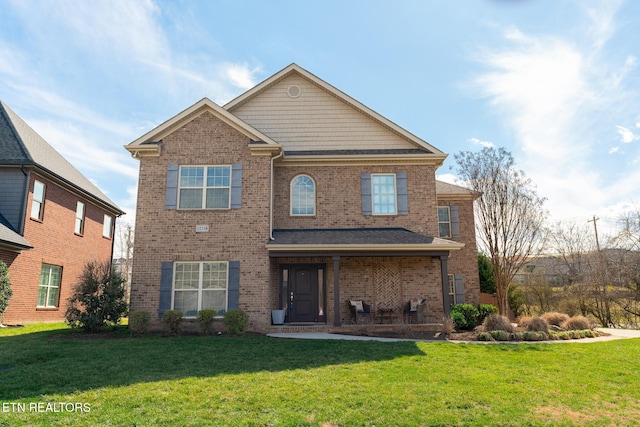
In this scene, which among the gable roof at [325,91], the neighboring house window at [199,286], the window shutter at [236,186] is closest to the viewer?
the neighboring house window at [199,286]

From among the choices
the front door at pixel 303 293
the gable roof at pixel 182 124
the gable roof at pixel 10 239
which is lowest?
the front door at pixel 303 293

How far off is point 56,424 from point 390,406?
4.20 meters

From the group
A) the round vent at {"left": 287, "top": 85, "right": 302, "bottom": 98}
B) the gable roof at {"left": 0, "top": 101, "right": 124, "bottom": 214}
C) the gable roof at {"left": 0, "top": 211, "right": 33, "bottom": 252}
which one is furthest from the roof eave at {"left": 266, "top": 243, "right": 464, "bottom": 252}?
the gable roof at {"left": 0, "top": 101, "right": 124, "bottom": 214}

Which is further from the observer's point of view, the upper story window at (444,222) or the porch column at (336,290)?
the upper story window at (444,222)

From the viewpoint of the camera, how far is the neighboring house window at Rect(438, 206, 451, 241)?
61.2ft

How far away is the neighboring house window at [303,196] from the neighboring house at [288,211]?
1.5 inches

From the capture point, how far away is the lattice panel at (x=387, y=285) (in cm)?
1483

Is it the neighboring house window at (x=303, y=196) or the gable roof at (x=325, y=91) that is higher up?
the gable roof at (x=325, y=91)

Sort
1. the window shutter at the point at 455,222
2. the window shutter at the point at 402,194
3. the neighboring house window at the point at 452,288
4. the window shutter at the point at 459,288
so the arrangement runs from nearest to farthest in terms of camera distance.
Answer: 1. the window shutter at the point at 402,194
2. the window shutter at the point at 459,288
3. the neighboring house window at the point at 452,288
4. the window shutter at the point at 455,222

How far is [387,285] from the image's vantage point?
1495 cm

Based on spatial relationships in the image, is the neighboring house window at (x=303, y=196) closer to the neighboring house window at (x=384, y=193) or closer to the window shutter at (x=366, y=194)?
the window shutter at (x=366, y=194)

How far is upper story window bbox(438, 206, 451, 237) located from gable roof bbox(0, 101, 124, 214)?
1585 cm

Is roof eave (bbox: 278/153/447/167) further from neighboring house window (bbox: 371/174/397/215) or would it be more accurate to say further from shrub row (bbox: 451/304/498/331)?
shrub row (bbox: 451/304/498/331)

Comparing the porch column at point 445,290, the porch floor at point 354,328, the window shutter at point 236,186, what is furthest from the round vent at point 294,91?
the porch floor at point 354,328
